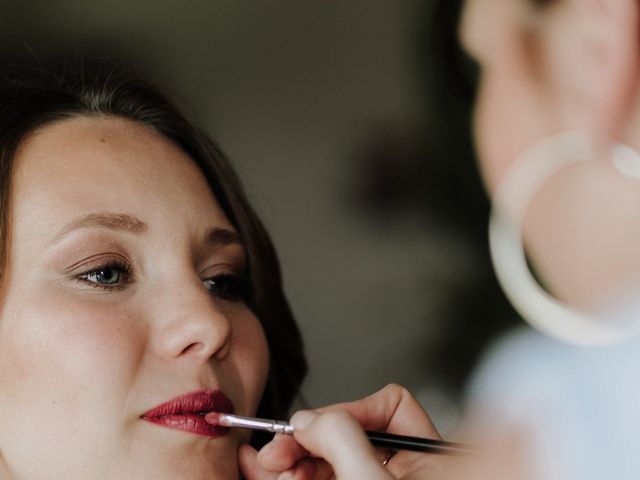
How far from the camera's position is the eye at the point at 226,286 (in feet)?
3.70

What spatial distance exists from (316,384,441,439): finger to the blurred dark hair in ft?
1.12

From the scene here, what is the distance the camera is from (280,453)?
2.80 feet

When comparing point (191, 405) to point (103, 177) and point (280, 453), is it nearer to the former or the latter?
point (280, 453)

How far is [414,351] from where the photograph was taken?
186cm

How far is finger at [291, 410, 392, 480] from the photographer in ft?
2.31

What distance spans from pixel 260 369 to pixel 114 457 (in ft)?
0.85

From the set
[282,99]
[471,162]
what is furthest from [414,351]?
[282,99]

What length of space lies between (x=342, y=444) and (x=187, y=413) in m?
0.24

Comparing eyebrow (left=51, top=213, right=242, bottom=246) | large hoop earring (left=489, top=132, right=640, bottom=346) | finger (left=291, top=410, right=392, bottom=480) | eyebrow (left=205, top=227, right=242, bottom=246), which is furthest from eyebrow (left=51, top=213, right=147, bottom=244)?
large hoop earring (left=489, top=132, right=640, bottom=346)

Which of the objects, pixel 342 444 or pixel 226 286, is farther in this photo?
pixel 226 286

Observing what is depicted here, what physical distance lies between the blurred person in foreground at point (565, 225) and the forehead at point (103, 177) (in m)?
0.38

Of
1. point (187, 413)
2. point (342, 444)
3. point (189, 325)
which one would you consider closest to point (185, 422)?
point (187, 413)

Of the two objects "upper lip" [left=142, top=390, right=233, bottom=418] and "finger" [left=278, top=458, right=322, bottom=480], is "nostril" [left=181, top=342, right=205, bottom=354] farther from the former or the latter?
"finger" [left=278, top=458, right=322, bottom=480]

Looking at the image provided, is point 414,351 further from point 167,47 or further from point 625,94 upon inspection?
point 625,94
